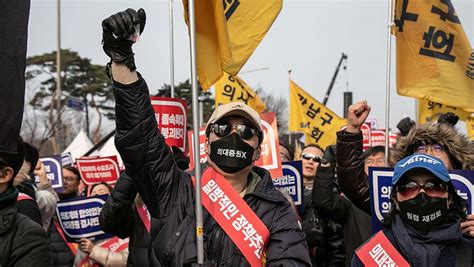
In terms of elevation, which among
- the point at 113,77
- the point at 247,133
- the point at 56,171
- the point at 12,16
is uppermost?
the point at 12,16

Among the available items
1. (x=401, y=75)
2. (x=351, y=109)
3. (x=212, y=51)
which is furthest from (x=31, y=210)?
(x=401, y=75)

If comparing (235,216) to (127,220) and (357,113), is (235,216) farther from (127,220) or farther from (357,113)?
(127,220)

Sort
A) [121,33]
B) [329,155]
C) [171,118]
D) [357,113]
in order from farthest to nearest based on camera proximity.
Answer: [171,118] < [329,155] < [357,113] < [121,33]

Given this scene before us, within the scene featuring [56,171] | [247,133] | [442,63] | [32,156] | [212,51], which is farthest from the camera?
[56,171]

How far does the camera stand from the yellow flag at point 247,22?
15.7 ft

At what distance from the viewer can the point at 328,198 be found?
18.7 ft

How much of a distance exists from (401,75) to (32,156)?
3.25m

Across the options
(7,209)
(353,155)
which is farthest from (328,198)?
(7,209)

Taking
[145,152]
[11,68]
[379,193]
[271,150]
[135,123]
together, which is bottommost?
[379,193]

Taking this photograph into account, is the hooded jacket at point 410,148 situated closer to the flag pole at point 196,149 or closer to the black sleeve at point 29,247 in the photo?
the flag pole at point 196,149

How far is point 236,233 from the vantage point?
3479 mm

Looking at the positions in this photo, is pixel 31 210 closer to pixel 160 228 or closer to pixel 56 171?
pixel 160 228

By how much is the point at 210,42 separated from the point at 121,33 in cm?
104

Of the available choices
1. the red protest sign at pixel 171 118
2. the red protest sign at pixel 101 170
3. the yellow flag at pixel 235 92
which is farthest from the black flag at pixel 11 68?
the yellow flag at pixel 235 92
